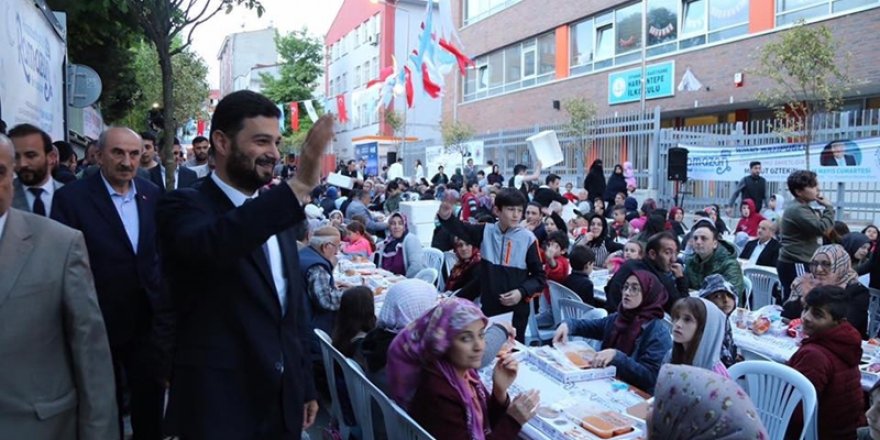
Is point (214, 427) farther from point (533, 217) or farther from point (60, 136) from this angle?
point (60, 136)

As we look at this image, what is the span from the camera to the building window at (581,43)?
22.5 meters

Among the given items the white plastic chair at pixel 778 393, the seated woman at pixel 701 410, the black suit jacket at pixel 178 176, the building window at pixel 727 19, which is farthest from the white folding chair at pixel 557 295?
the building window at pixel 727 19

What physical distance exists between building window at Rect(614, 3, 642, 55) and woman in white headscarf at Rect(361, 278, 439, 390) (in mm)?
18838

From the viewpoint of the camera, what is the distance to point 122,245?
11.0 ft

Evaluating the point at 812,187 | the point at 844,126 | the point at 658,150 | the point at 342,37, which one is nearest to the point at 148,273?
the point at 812,187

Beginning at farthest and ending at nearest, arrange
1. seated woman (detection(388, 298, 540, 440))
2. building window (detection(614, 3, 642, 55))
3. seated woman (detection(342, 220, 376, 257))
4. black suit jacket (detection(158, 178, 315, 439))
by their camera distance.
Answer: building window (detection(614, 3, 642, 55)), seated woman (detection(342, 220, 376, 257)), seated woman (detection(388, 298, 540, 440)), black suit jacket (detection(158, 178, 315, 439))

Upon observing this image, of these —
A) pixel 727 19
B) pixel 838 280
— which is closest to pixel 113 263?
pixel 838 280

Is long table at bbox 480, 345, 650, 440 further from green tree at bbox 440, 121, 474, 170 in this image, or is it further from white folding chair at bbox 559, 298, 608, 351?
green tree at bbox 440, 121, 474, 170

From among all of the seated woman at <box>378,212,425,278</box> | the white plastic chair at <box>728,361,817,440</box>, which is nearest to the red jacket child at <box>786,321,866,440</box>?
the white plastic chair at <box>728,361,817,440</box>

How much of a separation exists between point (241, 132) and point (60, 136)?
7950 millimetres

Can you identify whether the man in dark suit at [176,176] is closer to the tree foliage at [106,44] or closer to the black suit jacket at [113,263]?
the black suit jacket at [113,263]

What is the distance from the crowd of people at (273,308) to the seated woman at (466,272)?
0.07 feet

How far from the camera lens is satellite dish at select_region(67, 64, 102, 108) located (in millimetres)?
9031

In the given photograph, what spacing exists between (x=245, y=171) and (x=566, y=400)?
205cm
